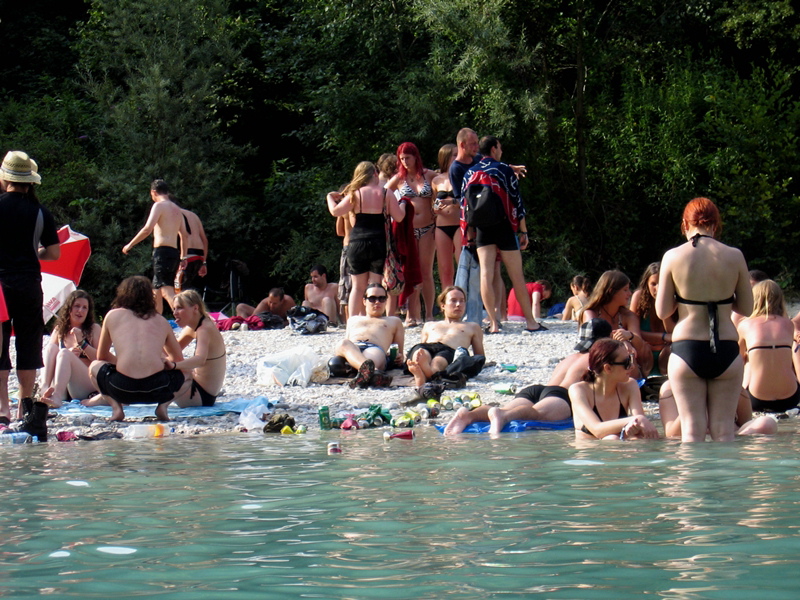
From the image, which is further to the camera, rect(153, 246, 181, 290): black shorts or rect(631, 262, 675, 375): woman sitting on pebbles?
A: rect(153, 246, 181, 290): black shorts

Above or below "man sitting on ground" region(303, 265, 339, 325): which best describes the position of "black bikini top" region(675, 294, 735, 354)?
below

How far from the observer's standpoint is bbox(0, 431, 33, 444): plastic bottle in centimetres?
724

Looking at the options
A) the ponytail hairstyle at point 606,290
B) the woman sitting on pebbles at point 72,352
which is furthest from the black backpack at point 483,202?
the woman sitting on pebbles at point 72,352

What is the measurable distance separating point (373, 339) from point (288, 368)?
2.85ft

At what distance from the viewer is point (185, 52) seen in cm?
2112

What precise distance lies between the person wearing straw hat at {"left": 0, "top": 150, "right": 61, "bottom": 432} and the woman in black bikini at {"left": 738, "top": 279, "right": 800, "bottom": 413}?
17.6ft

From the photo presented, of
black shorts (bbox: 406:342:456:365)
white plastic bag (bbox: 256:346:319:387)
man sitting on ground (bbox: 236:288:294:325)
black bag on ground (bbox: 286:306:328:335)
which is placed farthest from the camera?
man sitting on ground (bbox: 236:288:294:325)

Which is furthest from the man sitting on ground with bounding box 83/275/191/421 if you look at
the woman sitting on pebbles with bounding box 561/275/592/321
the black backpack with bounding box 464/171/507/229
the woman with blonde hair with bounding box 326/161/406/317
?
the woman sitting on pebbles with bounding box 561/275/592/321

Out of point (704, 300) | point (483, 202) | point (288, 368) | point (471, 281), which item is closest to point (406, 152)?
point (483, 202)

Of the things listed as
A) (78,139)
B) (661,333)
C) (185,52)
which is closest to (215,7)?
(185,52)

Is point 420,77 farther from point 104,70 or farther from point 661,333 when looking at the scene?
point 661,333

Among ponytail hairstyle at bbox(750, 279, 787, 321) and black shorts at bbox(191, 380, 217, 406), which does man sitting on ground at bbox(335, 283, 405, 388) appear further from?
ponytail hairstyle at bbox(750, 279, 787, 321)

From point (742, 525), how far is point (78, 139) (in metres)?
18.8

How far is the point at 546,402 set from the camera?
797cm
